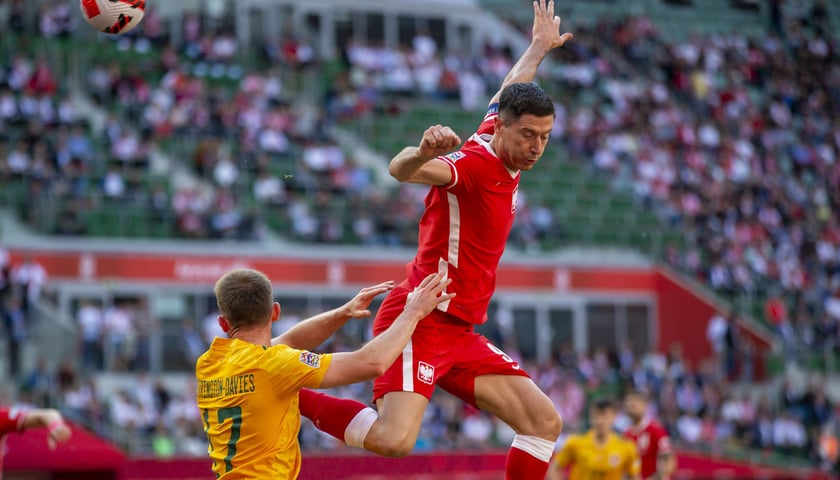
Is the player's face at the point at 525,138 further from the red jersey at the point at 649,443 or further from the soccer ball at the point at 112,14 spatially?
the red jersey at the point at 649,443

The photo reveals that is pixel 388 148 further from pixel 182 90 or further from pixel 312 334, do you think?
pixel 312 334

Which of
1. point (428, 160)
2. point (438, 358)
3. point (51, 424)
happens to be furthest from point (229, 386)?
point (51, 424)

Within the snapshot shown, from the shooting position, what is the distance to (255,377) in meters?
7.71

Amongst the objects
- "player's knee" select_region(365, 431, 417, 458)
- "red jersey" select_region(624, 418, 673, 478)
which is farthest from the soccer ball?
→ "red jersey" select_region(624, 418, 673, 478)

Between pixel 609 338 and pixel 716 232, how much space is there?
150 inches

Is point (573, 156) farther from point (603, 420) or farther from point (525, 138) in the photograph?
point (525, 138)

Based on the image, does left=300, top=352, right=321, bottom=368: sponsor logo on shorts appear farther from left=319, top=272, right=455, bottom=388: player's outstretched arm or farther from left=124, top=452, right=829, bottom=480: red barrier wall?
left=124, top=452, right=829, bottom=480: red barrier wall

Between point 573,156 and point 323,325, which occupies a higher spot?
point 323,325

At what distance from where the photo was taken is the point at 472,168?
9.04 meters

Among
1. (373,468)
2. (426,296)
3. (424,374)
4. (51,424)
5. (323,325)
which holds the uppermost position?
(426,296)

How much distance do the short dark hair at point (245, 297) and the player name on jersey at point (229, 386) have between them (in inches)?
11.6

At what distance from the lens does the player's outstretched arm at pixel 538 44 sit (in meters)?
9.94

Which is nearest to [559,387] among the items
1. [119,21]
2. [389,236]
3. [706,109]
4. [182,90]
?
[389,236]

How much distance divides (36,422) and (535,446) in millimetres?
3727
